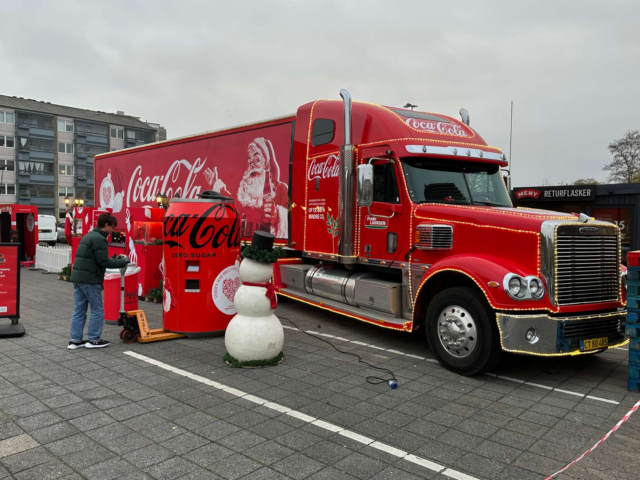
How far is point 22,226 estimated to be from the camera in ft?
59.9

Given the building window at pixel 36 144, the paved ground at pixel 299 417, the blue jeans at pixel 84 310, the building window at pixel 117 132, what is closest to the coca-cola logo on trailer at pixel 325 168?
the paved ground at pixel 299 417

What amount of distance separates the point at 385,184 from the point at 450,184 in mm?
898

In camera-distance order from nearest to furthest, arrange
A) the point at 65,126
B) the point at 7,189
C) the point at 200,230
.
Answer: the point at 200,230 < the point at 7,189 < the point at 65,126

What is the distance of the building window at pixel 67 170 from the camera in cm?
6512

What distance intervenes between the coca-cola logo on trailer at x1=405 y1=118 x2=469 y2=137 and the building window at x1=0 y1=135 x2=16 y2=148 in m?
67.6

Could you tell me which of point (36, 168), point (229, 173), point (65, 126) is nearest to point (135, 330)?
point (229, 173)

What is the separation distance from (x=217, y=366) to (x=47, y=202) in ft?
221

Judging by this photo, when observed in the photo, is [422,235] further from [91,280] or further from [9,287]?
[9,287]

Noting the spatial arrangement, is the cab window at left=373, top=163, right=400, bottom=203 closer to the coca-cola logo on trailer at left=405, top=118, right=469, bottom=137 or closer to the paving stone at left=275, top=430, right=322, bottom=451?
the coca-cola logo on trailer at left=405, top=118, right=469, bottom=137

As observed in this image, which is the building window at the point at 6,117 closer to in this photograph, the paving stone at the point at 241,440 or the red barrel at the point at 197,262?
the red barrel at the point at 197,262

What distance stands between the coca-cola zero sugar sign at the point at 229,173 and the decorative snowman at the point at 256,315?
9.43ft

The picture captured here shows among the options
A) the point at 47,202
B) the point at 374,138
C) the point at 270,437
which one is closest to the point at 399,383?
the point at 270,437

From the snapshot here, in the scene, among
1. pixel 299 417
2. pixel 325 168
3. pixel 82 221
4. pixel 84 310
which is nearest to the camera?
pixel 299 417

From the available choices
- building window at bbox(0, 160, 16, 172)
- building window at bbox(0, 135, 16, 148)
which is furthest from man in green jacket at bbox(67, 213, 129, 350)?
building window at bbox(0, 135, 16, 148)
